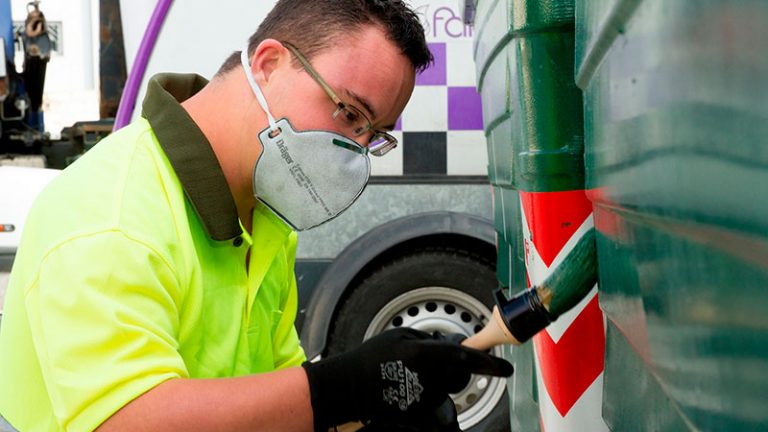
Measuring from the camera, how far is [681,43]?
791 millimetres

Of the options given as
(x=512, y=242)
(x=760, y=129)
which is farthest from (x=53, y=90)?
(x=760, y=129)

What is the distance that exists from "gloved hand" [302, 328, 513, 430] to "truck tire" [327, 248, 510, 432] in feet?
6.43

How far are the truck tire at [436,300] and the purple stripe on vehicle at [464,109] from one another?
48cm

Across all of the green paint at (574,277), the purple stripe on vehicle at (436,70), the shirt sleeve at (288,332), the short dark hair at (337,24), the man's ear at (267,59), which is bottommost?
the shirt sleeve at (288,332)

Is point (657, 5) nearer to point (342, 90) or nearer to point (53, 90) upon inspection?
point (342, 90)

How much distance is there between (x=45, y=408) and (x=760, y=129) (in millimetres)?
1145

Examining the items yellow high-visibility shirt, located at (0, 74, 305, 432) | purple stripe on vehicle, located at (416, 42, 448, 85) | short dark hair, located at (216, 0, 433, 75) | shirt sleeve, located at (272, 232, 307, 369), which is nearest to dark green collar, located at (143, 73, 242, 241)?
yellow high-visibility shirt, located at (0, 74, 305, 432)

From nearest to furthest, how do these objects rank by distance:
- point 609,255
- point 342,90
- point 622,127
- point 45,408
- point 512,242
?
point 622,127
point 609,255
point 45,408
point 342,90
point 512,242

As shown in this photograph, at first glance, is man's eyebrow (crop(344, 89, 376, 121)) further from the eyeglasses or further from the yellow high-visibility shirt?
the yellow high-visibility shirt

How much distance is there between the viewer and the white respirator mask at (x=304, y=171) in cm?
164

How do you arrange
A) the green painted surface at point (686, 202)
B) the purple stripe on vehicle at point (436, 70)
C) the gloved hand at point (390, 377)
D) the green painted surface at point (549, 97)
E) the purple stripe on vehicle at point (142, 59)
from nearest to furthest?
the green painted surface at point (686, 202), the gloved hand at point (390, 377), the green painted surface at point (549, 97), the purple stripe on vehicle at point (436, 70), the purple stripe on vehicle at point (142, 59)

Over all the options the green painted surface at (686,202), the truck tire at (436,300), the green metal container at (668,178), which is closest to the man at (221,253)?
the green metal container at (668,178)

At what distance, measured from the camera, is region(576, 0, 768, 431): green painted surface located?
0.65 meters

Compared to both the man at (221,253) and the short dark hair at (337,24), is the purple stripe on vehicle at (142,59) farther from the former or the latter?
the short dark hair at (337,24)
